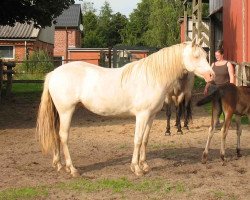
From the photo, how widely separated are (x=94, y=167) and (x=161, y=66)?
1853 mm

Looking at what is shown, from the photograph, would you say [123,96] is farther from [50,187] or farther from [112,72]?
[50,187]

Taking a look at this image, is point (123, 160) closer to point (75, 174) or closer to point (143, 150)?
point (143, 150)

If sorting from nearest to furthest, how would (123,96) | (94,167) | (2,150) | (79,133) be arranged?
(123,96) < (94,167) < (2,150) < (79,133)

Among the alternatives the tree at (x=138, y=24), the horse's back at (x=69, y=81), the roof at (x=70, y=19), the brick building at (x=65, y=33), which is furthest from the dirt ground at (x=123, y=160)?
the tree at (x=138, y=24)

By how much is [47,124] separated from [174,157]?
2266 millimetres

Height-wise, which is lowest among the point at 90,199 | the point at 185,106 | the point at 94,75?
the point at 90,199

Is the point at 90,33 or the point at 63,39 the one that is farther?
the point at 90,33

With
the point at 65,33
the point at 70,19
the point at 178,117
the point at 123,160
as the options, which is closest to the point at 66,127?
the point at 123,160

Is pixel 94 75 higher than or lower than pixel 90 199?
higher

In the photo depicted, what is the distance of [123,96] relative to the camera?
6367 mm

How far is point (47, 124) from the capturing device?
6.57 meters

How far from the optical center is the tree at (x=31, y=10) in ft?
45.8

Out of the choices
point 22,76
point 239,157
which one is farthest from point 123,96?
point 22,76

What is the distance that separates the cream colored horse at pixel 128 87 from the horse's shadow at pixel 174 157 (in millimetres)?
573
